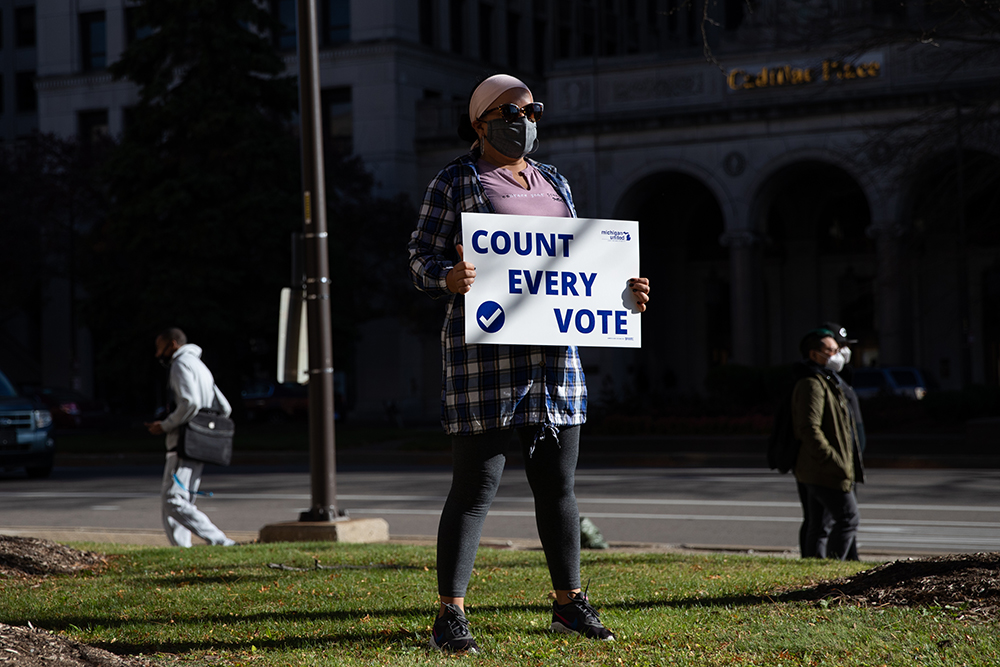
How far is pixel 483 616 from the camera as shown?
4.98m

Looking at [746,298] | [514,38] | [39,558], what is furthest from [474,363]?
[514,38]

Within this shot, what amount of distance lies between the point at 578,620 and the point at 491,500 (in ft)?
1.92

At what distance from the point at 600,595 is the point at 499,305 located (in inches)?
70.9

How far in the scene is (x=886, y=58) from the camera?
35.4 m

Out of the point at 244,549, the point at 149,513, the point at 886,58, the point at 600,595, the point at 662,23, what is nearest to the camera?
the point at 600,595

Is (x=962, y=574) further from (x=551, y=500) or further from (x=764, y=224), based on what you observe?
(x=764, y=224)

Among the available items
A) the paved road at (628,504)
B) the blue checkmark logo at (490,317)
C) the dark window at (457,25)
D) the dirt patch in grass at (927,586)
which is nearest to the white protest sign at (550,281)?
the blue checkmark logo at (490,317)

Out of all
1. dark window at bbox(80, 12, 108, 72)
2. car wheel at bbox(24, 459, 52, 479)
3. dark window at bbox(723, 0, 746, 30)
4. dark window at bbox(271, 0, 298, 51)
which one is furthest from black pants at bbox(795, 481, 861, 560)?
dark window at bbox(80, 12, 108, 72)

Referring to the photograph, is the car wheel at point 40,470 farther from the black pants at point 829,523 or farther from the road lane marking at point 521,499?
the black pants at point 829,523

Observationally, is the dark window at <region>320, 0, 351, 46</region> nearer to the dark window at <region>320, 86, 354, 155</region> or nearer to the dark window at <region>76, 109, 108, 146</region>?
the dark window at <region>320, 86, 354, 155</region>

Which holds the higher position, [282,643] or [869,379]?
[869,379]

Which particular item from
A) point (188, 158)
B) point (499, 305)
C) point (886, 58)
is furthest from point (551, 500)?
point (886, 58)

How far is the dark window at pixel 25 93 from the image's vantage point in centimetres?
5259

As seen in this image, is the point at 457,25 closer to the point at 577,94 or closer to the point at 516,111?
the point at 577,94
